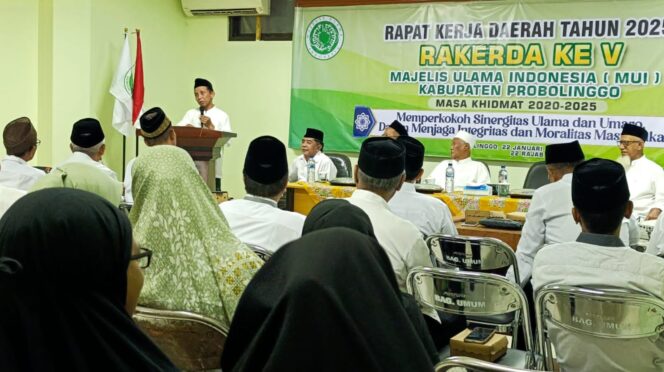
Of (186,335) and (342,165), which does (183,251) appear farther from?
(342,165)

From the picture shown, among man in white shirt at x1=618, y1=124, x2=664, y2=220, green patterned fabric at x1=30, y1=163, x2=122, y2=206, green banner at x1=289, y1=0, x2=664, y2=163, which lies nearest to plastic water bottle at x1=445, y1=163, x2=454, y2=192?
green banner at x1=289, y1=0, x2=664, y2=163

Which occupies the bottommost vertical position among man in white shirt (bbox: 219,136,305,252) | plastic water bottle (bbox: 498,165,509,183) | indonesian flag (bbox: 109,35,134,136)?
plastic water bottle (bbox: 498,165,509,183)

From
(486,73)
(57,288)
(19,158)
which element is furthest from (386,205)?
(486,73)

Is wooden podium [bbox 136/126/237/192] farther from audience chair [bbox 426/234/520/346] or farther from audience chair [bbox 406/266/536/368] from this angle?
audience chair [bbox 406/266/536/368]

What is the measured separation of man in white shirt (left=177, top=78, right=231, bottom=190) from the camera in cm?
758

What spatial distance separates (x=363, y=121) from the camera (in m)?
7.71

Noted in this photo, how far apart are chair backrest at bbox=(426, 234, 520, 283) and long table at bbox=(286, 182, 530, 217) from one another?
5.99 ft

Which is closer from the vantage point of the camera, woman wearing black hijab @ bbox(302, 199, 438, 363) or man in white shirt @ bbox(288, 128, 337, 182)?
woman wearing black hijab @ bbox(302, 199, 438, 363)

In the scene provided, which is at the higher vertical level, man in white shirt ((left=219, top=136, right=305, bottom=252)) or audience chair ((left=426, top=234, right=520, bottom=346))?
man in white shirt ((left=219, top=136, right=305, bottom=252))

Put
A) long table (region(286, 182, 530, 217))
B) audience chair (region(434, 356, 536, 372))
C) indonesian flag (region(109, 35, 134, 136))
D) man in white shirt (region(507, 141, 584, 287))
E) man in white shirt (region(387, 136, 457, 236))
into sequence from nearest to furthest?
audience chair (region(434, 356, 536, 372)) → man in white shirt (region(507, 141, 584, 287)) → man in white shirt (region(387, 136, 457, 236)) → long table (region(286, 182, 530, 217)) → indonesian flag (region(109, 35, 134, 136))

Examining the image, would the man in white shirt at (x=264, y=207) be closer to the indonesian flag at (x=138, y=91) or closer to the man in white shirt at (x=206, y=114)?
the man in white shirt at (x=206, y=114)

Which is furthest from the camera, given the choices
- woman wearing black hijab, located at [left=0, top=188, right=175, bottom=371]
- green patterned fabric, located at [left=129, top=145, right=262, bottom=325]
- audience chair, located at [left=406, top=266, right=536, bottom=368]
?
audience chair, located at [left=406, top=266, right=536, bottom=368]

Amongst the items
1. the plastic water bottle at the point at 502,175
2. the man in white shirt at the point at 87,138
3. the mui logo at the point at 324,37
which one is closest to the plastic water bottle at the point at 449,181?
the plastic water bottle at the point at 502,175

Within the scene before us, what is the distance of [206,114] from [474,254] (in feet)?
17.1
